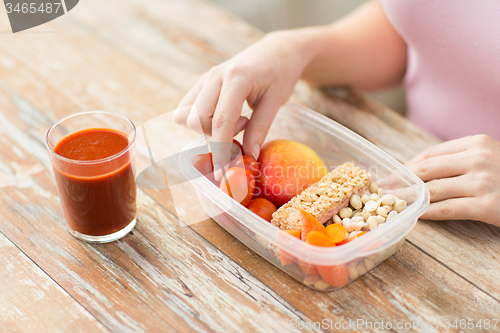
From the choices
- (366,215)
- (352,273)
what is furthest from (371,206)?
(352,273)

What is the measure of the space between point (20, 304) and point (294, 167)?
50cm

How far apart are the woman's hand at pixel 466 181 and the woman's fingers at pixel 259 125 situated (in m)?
0.28

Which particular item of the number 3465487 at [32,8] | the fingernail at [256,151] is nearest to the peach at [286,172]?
the fingernail at [256,151]

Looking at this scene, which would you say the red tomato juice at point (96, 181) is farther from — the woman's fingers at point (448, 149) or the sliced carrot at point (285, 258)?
the woman's fingers at point (448, 149)

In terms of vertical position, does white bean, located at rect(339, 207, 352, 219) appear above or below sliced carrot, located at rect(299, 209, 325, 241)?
below

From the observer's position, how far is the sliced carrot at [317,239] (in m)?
0.67

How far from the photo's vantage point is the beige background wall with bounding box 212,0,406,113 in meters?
2.14

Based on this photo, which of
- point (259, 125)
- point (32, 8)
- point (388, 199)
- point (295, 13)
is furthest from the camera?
point (295, 13)

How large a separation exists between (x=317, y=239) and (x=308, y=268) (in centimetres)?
5

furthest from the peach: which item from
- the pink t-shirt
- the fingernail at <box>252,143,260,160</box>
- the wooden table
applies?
the pink t-shirt

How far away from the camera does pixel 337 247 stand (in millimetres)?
652

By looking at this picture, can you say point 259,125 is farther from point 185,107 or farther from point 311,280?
point 311,280

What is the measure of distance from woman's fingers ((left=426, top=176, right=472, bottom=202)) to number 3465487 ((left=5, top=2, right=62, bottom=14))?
1.17 m

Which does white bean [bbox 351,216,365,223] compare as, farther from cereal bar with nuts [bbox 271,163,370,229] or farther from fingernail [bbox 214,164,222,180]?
fingernail [bbox 214,164,222,180]
